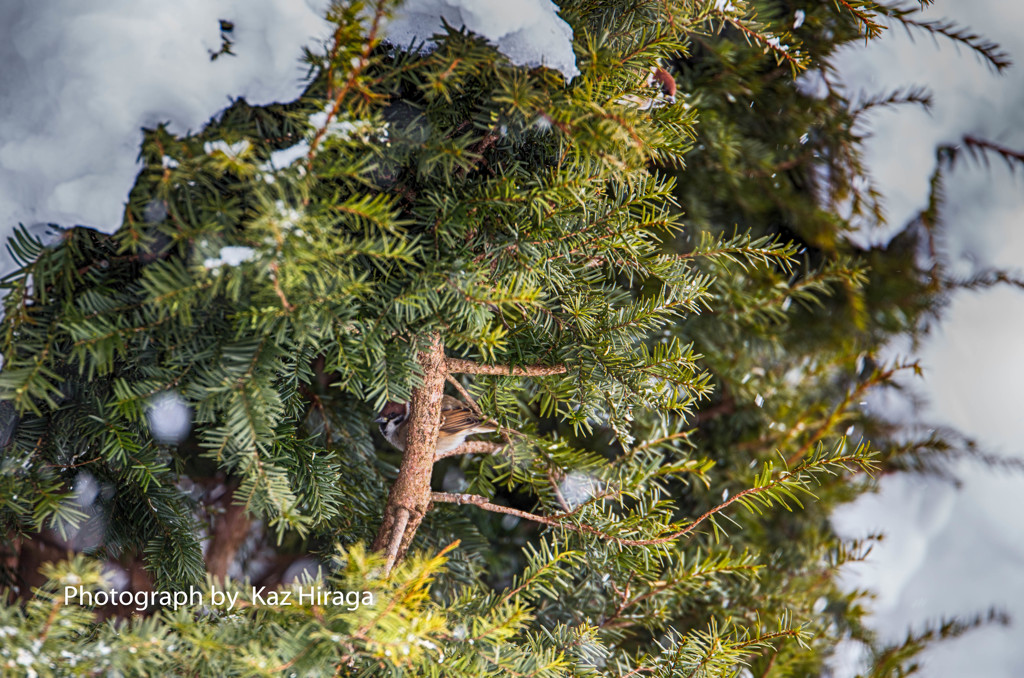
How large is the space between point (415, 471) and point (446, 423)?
0.12 feet

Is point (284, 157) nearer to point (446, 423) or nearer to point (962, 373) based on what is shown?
point (446, 423)

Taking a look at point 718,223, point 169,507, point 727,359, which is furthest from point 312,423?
point 718,223

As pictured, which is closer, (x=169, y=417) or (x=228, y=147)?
(x=228, y=147)

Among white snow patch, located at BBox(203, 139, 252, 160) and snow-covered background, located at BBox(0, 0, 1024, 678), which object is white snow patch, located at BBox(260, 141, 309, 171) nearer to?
white snow patch, located at BBox(203, 139, 252, 160)

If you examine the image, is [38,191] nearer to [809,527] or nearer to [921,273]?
[809,527]

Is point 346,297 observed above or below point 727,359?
below

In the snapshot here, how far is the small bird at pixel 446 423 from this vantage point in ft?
1.30

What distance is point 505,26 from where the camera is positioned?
29 cm

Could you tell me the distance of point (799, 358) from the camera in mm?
682

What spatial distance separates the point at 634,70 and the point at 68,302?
0.93 ft

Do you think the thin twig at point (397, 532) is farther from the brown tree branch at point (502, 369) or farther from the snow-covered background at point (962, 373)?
the snow-covered background at point (962, 373)

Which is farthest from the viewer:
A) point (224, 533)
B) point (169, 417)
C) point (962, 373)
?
point (962, 373)

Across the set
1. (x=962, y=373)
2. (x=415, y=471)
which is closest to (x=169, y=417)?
→ (x=415, y=471)

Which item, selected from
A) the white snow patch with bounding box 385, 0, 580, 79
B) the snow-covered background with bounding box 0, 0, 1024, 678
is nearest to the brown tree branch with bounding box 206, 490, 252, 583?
the white snow patch with bounding box 385, 0, 580, 79
